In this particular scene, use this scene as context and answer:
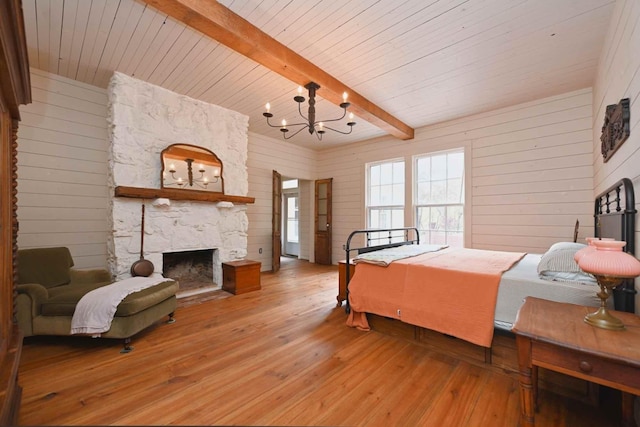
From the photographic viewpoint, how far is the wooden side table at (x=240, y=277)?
12.6 feet

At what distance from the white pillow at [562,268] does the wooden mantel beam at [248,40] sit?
2.62 m

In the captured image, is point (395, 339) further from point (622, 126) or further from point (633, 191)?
point (622, 126)

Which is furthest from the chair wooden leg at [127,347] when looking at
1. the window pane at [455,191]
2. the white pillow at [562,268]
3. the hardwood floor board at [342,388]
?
the window pane at [455,191]

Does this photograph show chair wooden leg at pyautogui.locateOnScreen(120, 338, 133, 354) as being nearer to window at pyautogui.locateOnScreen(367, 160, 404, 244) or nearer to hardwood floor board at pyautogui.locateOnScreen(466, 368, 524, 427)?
hardwood floor board at pyautogui.locateOnScreen(466, 368, 524, 427)

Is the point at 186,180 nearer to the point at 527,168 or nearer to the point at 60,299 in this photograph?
the point at 60,299

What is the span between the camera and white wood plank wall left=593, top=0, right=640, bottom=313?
1624 millimetres

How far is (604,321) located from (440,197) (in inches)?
139

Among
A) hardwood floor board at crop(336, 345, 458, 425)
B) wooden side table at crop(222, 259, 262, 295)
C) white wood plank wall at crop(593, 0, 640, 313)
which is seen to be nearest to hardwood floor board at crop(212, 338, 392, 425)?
hardwood floor board at crop(336, 345, 458, 425)

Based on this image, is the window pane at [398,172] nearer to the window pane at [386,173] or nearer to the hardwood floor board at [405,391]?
the window pane at [386,173]

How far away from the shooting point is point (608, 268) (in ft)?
3.99

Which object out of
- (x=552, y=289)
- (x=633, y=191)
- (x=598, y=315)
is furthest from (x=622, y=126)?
(x=598, y=315)

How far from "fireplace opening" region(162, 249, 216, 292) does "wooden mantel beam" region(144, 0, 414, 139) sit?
2.87 meters

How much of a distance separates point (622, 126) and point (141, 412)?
3519 mm

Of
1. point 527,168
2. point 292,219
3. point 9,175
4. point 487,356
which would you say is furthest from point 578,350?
point 292,219
